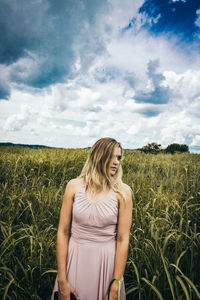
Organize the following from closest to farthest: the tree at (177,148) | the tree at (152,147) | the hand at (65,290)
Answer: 1. the hand at (65,290)
2. the tree at (152,147)
3. the tree at (177,148)

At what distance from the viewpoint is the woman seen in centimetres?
132

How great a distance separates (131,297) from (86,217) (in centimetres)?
109

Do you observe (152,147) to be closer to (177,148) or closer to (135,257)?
(177,148)

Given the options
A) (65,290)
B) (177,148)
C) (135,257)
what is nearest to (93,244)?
(65,290)

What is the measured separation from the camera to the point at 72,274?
1.37 m

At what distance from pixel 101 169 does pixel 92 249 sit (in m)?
0.61

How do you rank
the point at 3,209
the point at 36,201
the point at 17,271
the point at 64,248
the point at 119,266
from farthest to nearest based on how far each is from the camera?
the point at 36,201
the point at 3,209
the point at 17,271
the point at 64,248
the point at 119,266

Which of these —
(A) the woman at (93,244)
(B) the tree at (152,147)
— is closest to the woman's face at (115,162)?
(A) the woman at (93,244)

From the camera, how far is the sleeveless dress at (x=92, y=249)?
1326mm

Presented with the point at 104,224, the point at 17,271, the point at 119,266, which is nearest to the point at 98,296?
the point at 119,266

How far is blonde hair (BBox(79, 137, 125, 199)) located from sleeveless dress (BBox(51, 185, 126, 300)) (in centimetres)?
14

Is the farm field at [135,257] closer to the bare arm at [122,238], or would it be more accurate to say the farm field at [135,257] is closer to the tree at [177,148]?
the bare arm at [122,238]

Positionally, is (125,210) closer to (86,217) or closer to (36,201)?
(86,217)

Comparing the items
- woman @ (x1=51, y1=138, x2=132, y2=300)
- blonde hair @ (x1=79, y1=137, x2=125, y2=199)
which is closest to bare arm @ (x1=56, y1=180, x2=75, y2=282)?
woman @ (x1=51, y1=138, x2=132, y2=300)
